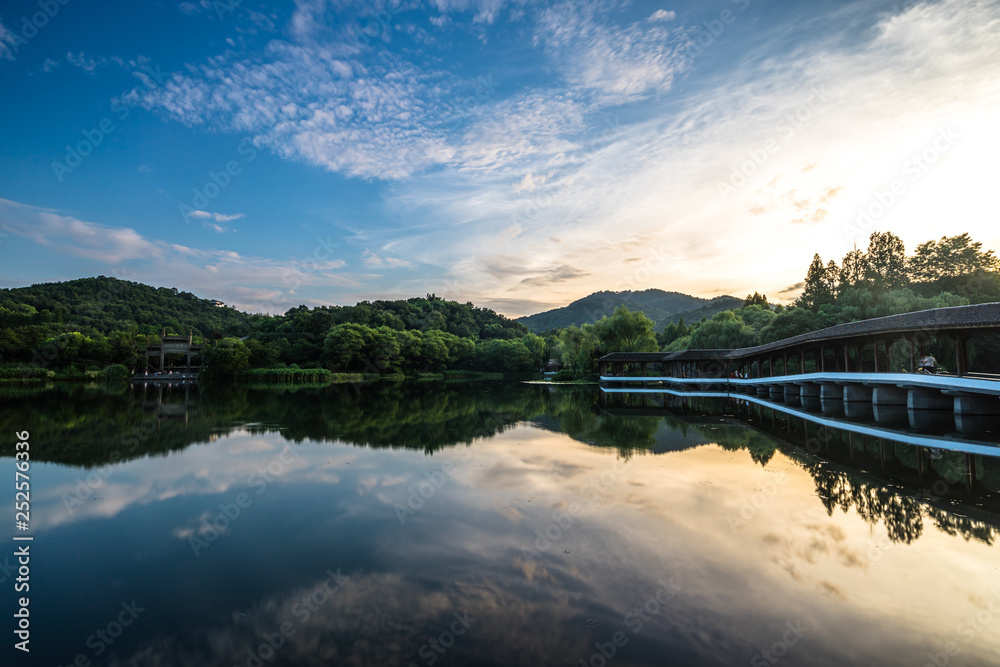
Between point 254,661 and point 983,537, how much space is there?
9.90 m

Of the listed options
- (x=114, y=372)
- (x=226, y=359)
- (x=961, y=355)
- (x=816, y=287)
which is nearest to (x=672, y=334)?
(x=816, y=287)

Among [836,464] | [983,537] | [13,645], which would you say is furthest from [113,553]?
[836,464]

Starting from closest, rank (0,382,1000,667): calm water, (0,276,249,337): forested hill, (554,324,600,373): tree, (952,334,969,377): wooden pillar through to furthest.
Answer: (0,382,1000,667): calm water < (952,334,969,377): wooden pillar < (554,324,600,373): tree < (0,276,249,337): forested hill

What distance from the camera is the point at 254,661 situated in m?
3.90

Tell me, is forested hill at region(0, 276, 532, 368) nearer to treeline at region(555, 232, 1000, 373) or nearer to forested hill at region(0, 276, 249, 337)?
forested hill at region(0, 276, 249, 337)

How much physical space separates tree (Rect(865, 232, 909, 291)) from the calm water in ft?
170

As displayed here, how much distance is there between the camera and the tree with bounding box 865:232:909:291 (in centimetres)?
5109

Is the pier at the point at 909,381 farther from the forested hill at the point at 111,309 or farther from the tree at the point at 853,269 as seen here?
the forested hill at the point at 111,309

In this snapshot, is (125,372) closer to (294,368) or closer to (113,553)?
(294,368)

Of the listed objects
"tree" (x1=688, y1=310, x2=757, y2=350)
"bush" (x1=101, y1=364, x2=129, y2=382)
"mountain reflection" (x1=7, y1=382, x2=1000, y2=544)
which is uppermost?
"tree" (x1=688, y1=310, x2=757, y2=350)

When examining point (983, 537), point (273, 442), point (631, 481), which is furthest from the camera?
point (273, 442)

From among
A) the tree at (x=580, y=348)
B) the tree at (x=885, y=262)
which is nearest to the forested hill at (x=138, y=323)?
the tree at (x=580, y=348)

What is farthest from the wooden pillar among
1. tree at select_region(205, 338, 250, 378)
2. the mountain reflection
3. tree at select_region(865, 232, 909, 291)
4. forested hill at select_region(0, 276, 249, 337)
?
forested hill at select_region(0, 276, 249, 337)

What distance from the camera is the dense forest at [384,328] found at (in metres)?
43.7
